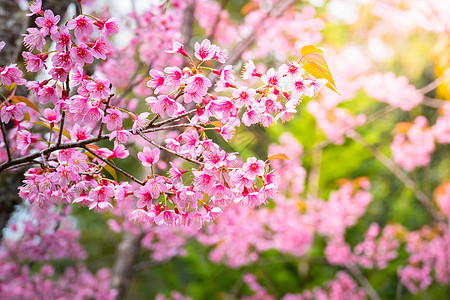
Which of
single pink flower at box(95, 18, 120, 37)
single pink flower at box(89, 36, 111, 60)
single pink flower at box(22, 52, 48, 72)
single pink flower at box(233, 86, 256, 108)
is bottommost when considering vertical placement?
single pink flower at box(233, 86, 256, 108)

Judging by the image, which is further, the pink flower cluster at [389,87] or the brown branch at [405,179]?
the pink flower cluster at [389,87]

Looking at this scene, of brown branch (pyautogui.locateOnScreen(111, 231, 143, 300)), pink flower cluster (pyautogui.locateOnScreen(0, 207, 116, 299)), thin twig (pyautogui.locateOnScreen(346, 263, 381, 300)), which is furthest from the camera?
thin twig (pyautogui.locateOnScreen(346, 263, 381, 300))

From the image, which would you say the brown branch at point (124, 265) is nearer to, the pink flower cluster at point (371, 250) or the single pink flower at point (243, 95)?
the single pink flower at point (243, 95)

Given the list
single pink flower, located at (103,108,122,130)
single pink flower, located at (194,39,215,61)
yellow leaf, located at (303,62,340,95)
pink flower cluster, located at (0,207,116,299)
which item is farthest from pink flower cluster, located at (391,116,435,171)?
single pink flower, located at (103,108,122,130)

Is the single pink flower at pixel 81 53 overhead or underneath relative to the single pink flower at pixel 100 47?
underneath

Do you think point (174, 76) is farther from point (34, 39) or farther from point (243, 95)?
point (34, 39)

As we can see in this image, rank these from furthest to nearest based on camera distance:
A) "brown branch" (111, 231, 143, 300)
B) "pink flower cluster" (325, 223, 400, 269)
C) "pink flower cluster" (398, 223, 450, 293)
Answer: "pink flower cluster" (325, 223, 400, 269), "pink flower cluster" (398, 223, 450, 293), "brown branch" (111, 231, 143, 300)

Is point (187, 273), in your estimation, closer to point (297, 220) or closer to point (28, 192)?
point (297, 220)

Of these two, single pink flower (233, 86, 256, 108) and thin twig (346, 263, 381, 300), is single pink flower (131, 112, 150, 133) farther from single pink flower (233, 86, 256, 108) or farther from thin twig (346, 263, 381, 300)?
thin twig (346, 263, 381, 300)

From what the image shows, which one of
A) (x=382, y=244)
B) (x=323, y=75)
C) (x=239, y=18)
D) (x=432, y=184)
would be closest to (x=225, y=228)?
(x=382, y=244)

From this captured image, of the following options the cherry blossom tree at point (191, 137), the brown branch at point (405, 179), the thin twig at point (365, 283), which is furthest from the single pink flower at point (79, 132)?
the thin twig at point (365, 283)

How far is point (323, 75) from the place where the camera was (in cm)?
78

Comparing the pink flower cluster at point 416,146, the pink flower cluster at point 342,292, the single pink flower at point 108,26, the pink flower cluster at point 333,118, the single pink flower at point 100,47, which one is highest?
the pink flower cluster at point 333,118

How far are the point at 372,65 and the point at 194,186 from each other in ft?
20.5
